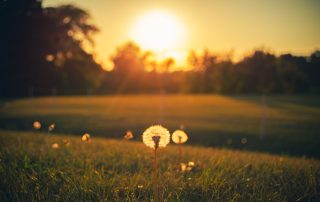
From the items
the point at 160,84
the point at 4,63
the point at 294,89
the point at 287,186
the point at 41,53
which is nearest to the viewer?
the point at 287,186

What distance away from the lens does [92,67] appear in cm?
5094

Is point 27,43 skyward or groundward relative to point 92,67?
groundward

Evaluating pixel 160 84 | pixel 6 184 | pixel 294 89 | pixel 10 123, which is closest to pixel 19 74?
pixel 10 123

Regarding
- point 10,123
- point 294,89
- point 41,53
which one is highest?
point 41,53

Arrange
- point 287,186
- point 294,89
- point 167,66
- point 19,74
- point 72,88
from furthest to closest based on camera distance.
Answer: point 167,66, point 72,88, point 294,89, point 19,74, point 287,186

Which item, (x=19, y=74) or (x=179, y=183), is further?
(x=19, y=74)

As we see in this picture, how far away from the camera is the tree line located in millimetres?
11500

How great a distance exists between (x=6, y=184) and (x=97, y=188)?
103cm

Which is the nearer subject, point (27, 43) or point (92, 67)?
point (27, 43)

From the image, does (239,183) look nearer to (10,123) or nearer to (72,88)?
(10,123)

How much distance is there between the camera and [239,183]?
3.48m

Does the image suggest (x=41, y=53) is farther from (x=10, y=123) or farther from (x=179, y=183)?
(x=179, y=183)

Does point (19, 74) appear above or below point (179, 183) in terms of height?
above

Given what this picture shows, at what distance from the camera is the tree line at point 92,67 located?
37.7 ft
